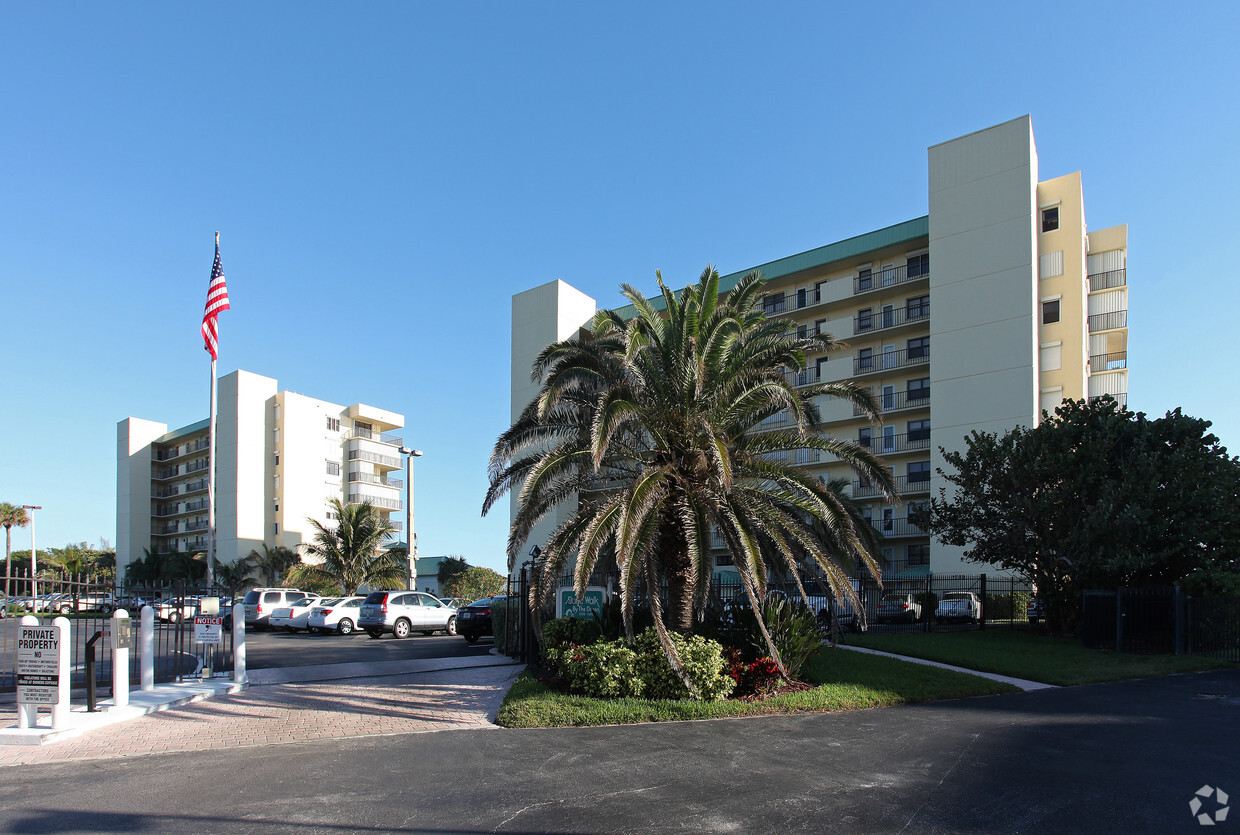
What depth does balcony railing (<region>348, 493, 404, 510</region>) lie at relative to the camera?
78.6 m

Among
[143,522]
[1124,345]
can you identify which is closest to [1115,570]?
[1124,345]

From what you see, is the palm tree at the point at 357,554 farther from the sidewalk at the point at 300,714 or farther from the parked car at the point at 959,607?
the sidewalk at the point at 300,714

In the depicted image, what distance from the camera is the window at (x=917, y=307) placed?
46.9 meters

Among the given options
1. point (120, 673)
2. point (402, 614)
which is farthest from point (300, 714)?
point (402, 614)

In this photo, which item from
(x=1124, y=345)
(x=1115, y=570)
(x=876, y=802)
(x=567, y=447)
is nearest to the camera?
(x=876, y=802)

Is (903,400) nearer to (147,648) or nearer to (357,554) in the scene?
(357,554)

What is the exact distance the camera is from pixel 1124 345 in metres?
45.1

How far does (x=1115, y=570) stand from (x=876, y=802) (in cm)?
1742

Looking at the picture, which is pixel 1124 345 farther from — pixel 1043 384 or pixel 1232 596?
pixel 1232 596

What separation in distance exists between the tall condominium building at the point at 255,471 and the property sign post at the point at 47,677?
62844 millimetres

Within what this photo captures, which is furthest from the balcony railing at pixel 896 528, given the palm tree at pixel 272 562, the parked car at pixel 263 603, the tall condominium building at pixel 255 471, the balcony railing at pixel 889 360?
the palm tree at pixel 272 562

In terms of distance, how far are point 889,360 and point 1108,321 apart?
1112cm

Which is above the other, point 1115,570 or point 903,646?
point 1115,570

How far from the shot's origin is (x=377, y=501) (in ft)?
264
